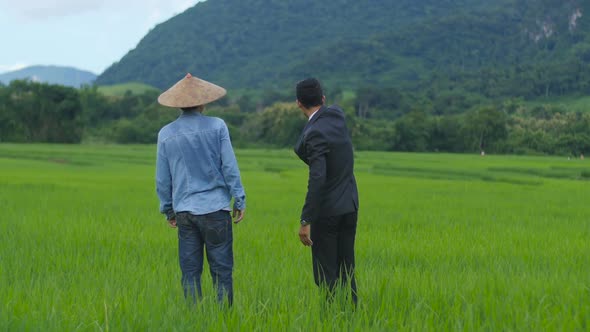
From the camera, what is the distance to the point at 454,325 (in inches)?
144

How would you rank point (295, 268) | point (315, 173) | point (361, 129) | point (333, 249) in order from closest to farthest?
point (315, 173) → point (333, 249) → point (295, 268) → point (361, 129)

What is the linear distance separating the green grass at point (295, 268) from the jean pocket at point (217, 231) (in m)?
0.43

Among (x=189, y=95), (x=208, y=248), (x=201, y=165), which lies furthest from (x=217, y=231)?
(x=189, y=95)

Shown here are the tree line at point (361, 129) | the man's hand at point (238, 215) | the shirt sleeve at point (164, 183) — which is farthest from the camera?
the tree line at point (361, 129)

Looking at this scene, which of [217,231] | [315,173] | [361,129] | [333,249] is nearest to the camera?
[315,173]

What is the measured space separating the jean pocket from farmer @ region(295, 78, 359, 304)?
531 millimetres

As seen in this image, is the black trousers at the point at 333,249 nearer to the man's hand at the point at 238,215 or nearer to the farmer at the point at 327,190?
the farmer at the point at 327,190

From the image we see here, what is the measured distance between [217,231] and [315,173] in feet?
2.63

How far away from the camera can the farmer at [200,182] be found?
4.48 m

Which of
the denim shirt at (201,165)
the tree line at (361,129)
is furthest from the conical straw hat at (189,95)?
the tree line at (361,129)

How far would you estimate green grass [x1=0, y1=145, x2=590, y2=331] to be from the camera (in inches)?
146

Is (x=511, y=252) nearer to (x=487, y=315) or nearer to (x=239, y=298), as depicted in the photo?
(x=487, y=315)

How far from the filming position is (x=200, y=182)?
451 centimetres

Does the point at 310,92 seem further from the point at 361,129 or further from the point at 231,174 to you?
the point at 361,129
